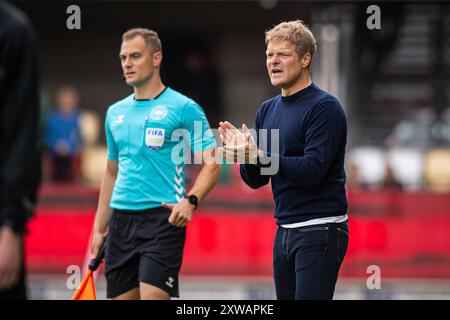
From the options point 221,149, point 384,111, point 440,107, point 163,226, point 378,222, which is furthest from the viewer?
point 384,111

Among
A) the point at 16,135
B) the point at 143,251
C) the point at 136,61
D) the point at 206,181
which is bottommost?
the point at 143,251

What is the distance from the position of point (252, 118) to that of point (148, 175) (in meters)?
14.9

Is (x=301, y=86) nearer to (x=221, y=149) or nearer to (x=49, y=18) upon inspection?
(x=221, y=149)

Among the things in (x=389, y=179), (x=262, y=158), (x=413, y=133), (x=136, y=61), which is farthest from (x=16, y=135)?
(x=413, y=133)

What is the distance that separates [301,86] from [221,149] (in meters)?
0.64

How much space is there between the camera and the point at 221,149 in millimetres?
5523

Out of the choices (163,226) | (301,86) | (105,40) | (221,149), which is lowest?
(163,226)

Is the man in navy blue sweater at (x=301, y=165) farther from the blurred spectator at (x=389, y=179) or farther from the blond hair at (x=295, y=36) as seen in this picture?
the blurred spectator at (x=389, y=179)

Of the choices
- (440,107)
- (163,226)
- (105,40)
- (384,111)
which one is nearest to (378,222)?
(163,226)

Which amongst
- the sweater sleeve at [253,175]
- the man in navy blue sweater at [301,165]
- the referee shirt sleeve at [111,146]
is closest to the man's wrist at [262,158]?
the man in navy blue sweater at [301,165]

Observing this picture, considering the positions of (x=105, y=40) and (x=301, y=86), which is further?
(x=105, y=40)

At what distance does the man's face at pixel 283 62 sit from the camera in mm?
5633

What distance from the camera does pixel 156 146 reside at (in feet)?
21.0

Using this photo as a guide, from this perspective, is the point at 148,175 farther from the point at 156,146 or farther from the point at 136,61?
the point at 136,61
